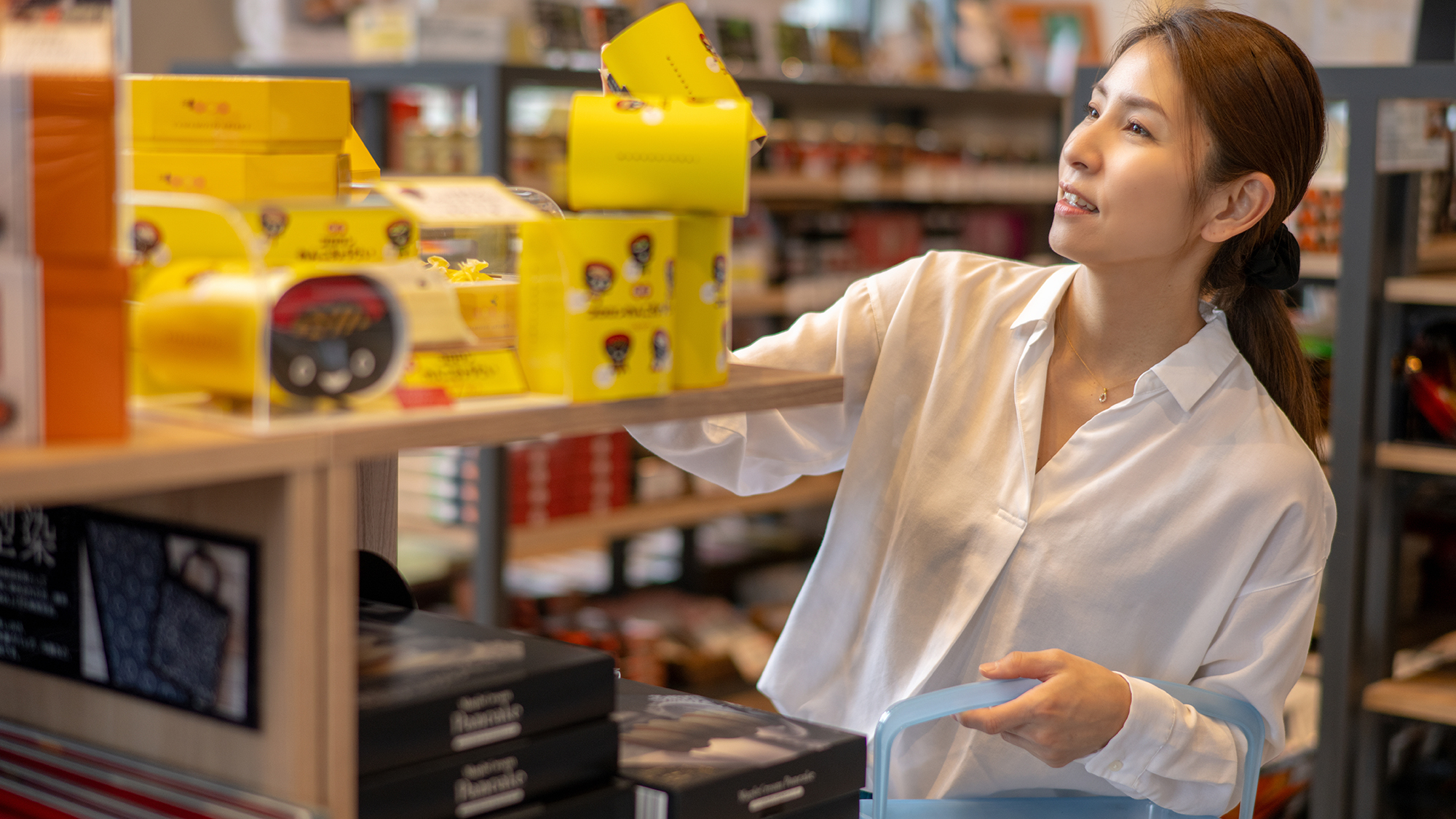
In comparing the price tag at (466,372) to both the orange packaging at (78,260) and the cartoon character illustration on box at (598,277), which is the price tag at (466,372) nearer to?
the cartoon character illustration on box at (598,277)

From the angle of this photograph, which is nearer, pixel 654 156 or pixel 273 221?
pixel 273 221

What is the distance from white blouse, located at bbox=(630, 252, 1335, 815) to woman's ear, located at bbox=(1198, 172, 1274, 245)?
5.2 inches

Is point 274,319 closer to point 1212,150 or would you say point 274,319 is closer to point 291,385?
point 291,385

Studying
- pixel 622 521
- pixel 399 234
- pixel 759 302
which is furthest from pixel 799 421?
pixel 759 302

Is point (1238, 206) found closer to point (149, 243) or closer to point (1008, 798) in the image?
point (1008, 798)

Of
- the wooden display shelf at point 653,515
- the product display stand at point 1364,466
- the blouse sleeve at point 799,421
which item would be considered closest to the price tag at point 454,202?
the blouse sleeve at point 799,421

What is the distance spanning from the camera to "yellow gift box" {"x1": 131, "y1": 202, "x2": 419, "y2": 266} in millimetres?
1016

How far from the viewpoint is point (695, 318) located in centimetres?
123

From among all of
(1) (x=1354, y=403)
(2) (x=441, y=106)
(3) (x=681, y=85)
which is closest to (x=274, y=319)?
(3) (x=681, y=85)

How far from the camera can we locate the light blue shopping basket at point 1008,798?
1.50m

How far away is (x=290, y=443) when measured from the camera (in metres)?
0.92

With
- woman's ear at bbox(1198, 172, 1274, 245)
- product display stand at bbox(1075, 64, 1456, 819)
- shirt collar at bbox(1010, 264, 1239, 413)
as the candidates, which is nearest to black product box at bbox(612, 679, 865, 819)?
shirt collar at bbox(1010, 264, 1239, 413)

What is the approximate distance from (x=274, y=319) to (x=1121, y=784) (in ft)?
3.78

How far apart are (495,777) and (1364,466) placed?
2.42 meters
